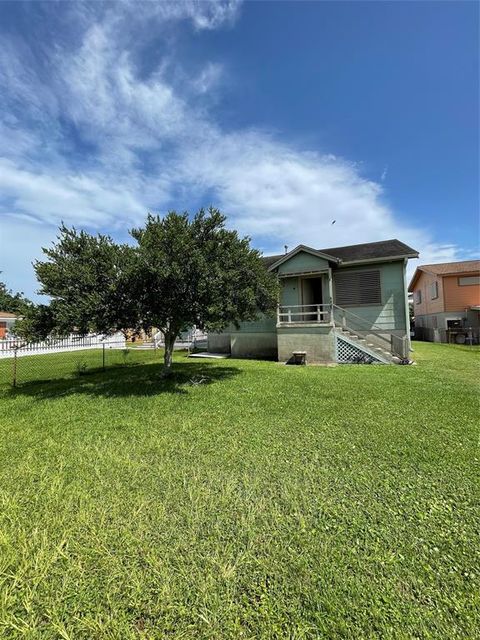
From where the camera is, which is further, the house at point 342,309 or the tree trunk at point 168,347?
the house at point 342,309

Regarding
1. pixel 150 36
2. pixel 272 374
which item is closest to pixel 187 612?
pixel 272 374

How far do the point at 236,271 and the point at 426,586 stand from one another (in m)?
7.37

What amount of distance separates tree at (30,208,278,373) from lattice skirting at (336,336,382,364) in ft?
19.8

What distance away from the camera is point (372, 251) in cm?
1441

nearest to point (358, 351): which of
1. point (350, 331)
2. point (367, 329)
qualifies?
point (350, 331)

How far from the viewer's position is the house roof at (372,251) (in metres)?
13.3

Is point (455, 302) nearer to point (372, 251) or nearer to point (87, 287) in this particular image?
point (372, 251)

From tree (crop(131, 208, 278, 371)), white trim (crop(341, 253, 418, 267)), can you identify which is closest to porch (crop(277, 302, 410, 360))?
white trim (crop(341, 253, 418, 267))

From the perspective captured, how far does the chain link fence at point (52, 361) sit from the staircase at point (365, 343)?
9102mm

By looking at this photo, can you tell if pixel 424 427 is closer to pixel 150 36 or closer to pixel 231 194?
pixel 150 36

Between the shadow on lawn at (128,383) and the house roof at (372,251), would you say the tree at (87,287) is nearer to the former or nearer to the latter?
the shadow on lawn at (128,383)

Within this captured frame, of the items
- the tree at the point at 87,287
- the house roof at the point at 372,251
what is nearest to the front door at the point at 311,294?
the house roof at the point at 372,251

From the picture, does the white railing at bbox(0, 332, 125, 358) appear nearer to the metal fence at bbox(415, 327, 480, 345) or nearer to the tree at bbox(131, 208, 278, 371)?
the tree at bbox(131, 208, 278, 371)

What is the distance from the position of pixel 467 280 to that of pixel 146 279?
23.7 m
